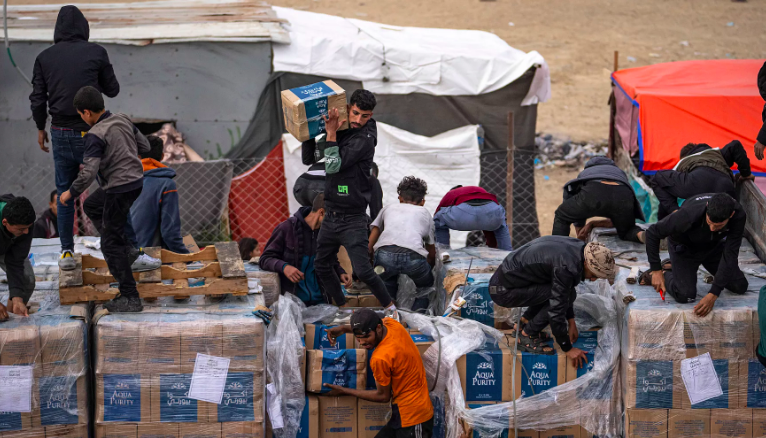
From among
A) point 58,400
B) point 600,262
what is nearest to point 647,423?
point 600,262

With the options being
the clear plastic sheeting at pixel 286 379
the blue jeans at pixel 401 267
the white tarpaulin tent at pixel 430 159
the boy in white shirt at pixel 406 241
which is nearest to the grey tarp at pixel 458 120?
the white tarpaulin tent at pixel 430 159

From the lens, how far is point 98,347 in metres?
4.74

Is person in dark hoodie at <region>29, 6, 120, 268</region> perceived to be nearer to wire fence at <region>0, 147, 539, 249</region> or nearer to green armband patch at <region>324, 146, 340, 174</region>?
green armband patch at <region>324, 146, 340, 174</region>

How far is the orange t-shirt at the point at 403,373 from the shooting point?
15.2 ft

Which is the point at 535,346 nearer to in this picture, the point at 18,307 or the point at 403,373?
the point at 403,373

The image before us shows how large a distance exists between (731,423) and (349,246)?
8.99ft

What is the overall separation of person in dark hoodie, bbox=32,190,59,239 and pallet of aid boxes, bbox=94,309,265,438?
2.78 m

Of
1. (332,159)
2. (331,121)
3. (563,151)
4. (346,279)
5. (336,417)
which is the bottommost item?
(563,151)

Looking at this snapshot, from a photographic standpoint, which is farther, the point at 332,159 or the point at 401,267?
the point at 401,267

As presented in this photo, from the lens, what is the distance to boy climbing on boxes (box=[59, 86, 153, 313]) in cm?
461

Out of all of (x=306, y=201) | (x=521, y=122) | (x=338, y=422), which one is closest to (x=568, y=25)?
(x=521, y=122)

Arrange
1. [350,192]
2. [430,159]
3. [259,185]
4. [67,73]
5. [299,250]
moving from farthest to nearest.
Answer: [430,159], [259,185], [299,250], [67,73], [350,192]

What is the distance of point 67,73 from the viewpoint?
5.45 meters

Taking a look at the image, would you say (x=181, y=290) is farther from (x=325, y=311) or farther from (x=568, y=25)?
(x=568, y=25)
